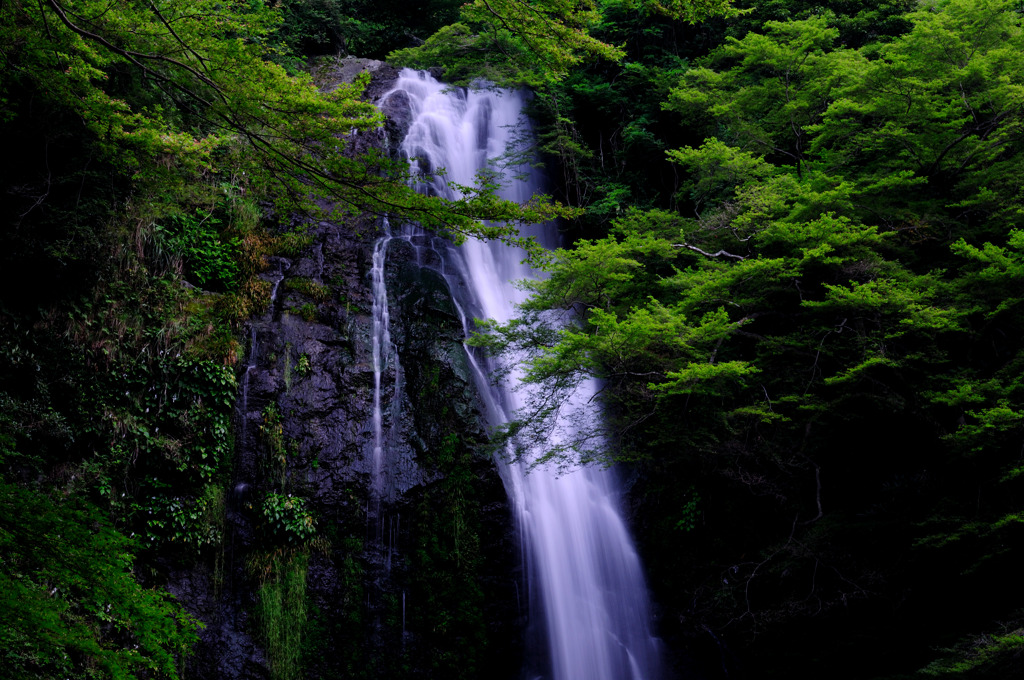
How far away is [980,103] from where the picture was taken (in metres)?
8.80

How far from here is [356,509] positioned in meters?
8.53

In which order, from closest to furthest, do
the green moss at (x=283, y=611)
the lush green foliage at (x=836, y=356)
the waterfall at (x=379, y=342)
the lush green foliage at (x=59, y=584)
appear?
the lush green foliage at (x=59, y=584) → the green moss at (x=283, y=611) → the lush green foliage at (x=836, y=356) → the waterfall at (x=379, y=342)

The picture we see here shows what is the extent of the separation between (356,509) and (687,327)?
5.36 meters

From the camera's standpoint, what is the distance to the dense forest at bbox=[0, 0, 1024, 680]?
239 inches

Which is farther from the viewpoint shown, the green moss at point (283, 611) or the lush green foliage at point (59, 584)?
the green moss at point (283, 611)

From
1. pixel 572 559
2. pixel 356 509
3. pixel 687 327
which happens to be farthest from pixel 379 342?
pixel 687 327

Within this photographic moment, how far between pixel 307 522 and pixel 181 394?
2.47m

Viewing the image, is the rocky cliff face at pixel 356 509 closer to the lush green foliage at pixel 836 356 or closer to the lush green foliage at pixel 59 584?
the lush green foliage at pixel 836 356

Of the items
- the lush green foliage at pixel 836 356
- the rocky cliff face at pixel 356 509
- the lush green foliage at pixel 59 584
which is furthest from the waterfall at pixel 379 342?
the lush green foliage at pixel 59 584

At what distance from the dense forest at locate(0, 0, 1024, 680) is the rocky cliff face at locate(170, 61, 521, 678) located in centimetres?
21

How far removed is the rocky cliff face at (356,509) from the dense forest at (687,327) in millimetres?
207

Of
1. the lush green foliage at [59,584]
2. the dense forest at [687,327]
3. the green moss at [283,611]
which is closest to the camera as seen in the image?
the lush green foliage at [59,584]

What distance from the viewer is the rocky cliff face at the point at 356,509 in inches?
303

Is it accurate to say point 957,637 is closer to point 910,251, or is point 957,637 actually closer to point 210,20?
point 910,251
